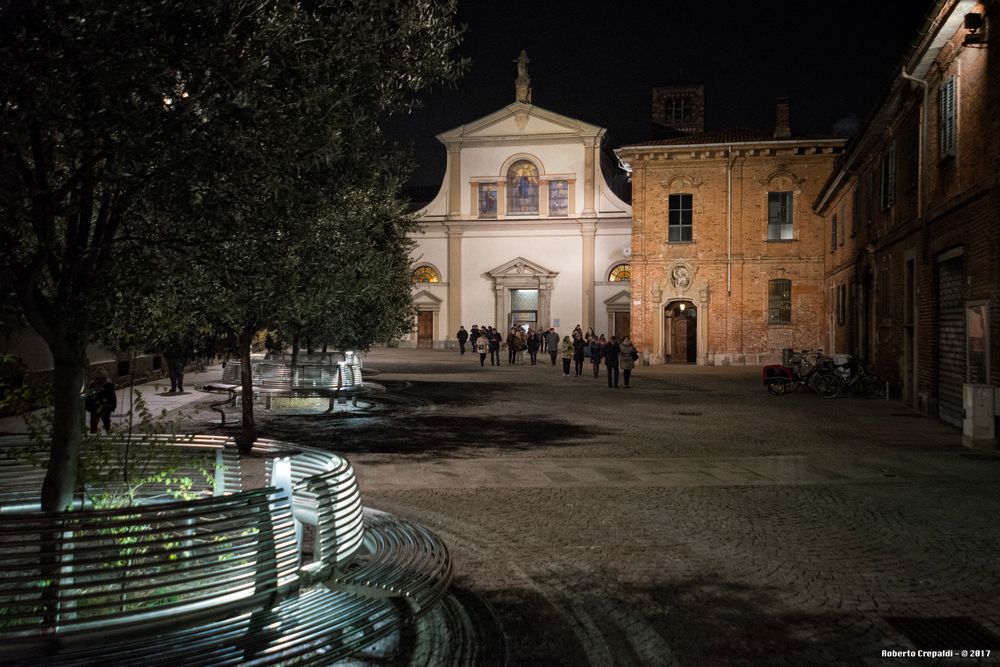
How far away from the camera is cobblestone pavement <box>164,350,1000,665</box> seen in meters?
4.50

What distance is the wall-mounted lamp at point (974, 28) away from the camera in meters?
12.1

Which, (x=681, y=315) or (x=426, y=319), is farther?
(x=426, y=319)

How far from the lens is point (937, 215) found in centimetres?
1421

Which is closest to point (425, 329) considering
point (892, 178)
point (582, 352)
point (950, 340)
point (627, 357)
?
point (582, 352)

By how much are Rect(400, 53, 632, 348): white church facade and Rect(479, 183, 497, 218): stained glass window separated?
0.20 ft

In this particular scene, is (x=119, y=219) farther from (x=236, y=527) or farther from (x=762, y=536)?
(x=762, y=536)

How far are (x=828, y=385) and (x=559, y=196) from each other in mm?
29789

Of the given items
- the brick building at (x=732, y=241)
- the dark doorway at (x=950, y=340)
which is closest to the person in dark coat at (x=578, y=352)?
the brick building at (x=732, y=241)

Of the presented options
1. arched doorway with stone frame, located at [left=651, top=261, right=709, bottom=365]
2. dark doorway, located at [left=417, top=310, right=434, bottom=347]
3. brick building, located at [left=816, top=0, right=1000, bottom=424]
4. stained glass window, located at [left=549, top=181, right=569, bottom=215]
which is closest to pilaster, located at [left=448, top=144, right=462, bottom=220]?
stained glass window, located at [left=549, top=181, right=569, bottom=215]

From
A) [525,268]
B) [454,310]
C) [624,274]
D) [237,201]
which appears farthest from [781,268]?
[237,201]

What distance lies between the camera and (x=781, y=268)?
33688 millimetres

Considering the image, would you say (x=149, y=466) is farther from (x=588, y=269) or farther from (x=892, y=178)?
(x=588, y=269)

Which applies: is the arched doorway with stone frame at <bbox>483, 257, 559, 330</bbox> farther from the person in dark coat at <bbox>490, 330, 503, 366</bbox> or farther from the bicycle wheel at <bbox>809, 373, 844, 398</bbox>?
the bicycle wheel at <bbox>809, 373, 844, 398</bbox>

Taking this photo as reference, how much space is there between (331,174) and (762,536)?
4.56 meters
